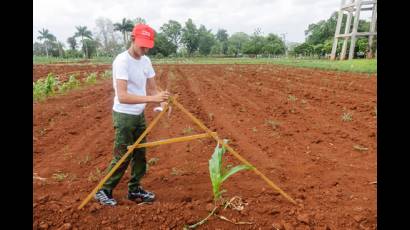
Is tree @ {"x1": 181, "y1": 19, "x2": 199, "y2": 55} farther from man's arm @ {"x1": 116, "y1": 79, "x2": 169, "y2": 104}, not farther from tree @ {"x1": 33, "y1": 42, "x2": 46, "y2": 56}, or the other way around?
man's arm @ {"x1": 116, "y1": 79, "x2": 169, "y2": 104}

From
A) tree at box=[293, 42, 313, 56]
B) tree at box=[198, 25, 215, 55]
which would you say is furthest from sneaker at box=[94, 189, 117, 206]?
tree at box=[198, 25, 215, 55]

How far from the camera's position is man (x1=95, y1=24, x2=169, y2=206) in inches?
118

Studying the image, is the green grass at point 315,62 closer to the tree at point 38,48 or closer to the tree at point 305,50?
the tree at point 305,50

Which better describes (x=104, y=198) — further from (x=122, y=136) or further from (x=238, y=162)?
(x=238, y=162)

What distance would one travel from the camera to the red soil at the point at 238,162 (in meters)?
3.16

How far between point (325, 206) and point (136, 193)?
2.03 meters

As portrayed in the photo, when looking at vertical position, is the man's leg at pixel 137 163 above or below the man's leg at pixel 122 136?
below

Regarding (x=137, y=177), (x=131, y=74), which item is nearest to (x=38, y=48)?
(x=137, y=177)

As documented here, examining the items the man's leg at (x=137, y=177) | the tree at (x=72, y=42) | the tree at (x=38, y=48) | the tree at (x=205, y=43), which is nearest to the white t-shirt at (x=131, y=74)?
the man's leg at (x=137, y=177)

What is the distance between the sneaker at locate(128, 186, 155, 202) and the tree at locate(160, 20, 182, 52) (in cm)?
7098

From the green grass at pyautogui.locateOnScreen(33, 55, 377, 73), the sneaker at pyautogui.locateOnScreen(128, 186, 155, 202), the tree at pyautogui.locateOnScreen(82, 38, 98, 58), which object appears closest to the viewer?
the sneaker at pyautogui.locateOnScreen(128, 186, 155, 202)

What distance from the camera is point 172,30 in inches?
2896

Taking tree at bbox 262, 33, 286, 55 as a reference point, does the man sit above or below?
below
